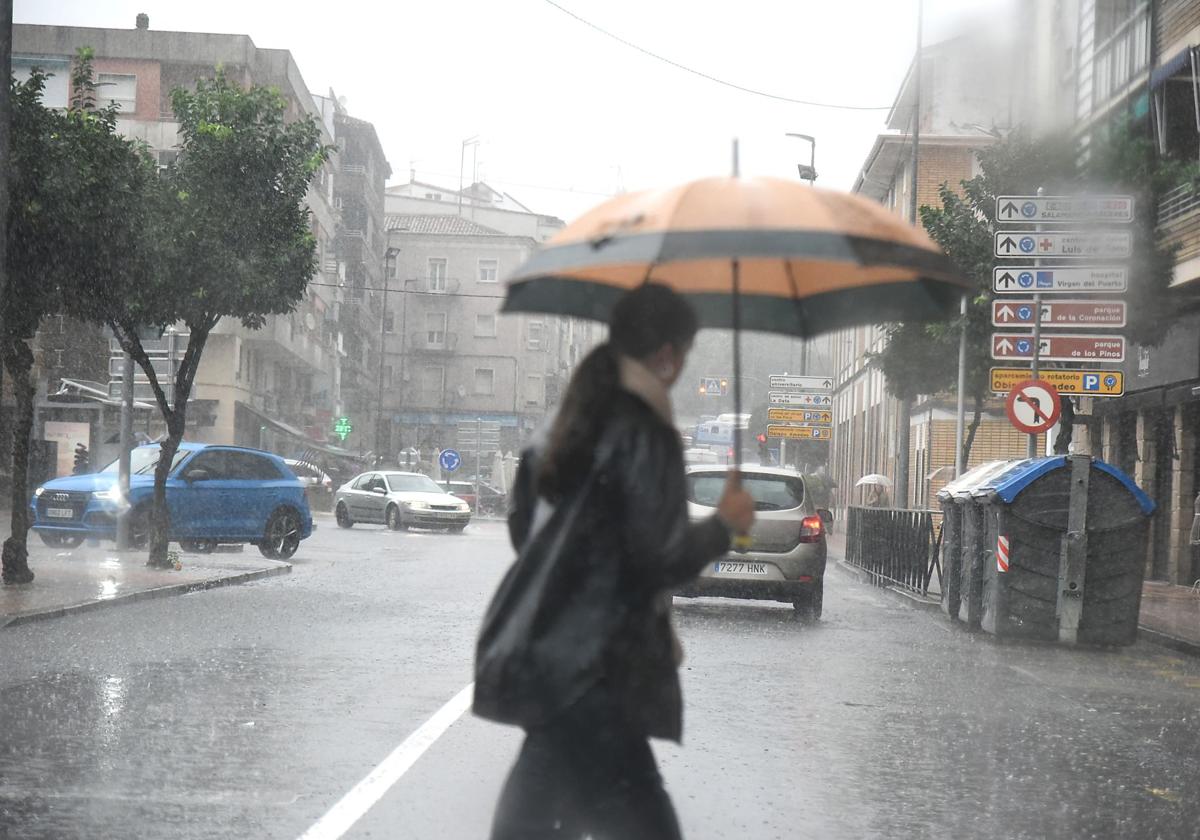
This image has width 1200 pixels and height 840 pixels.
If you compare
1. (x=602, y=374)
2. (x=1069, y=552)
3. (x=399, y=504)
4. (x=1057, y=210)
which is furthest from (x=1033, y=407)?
(x=399, y=504)

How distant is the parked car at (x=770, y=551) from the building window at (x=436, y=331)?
243 feet

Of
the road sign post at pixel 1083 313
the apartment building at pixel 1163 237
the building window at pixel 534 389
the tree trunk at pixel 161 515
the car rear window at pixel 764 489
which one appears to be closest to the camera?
the car rear window at pixel 764 489

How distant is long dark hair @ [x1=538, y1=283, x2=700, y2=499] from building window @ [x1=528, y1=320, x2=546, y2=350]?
86.7 metres

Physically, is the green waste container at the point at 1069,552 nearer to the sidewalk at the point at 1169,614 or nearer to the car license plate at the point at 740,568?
the sidewalk at the point at 1169,614

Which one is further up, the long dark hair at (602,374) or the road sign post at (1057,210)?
the road sign post at (1057,210)

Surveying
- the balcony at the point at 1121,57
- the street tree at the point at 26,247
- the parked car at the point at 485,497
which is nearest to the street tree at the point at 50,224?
the street tree at the point at 26,247

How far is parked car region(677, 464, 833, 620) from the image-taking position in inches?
642

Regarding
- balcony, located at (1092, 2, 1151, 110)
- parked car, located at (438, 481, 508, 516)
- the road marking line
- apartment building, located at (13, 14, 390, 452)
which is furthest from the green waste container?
parked car, located at (438, 481, 508, 516)

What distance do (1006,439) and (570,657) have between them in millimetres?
40634

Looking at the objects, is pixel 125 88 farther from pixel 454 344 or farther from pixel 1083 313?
pixel 454 344

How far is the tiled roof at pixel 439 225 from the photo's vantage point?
89.9m

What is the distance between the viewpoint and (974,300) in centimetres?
2648

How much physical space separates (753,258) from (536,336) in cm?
8763

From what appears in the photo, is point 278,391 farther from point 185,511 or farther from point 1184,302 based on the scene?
point 1184,302
